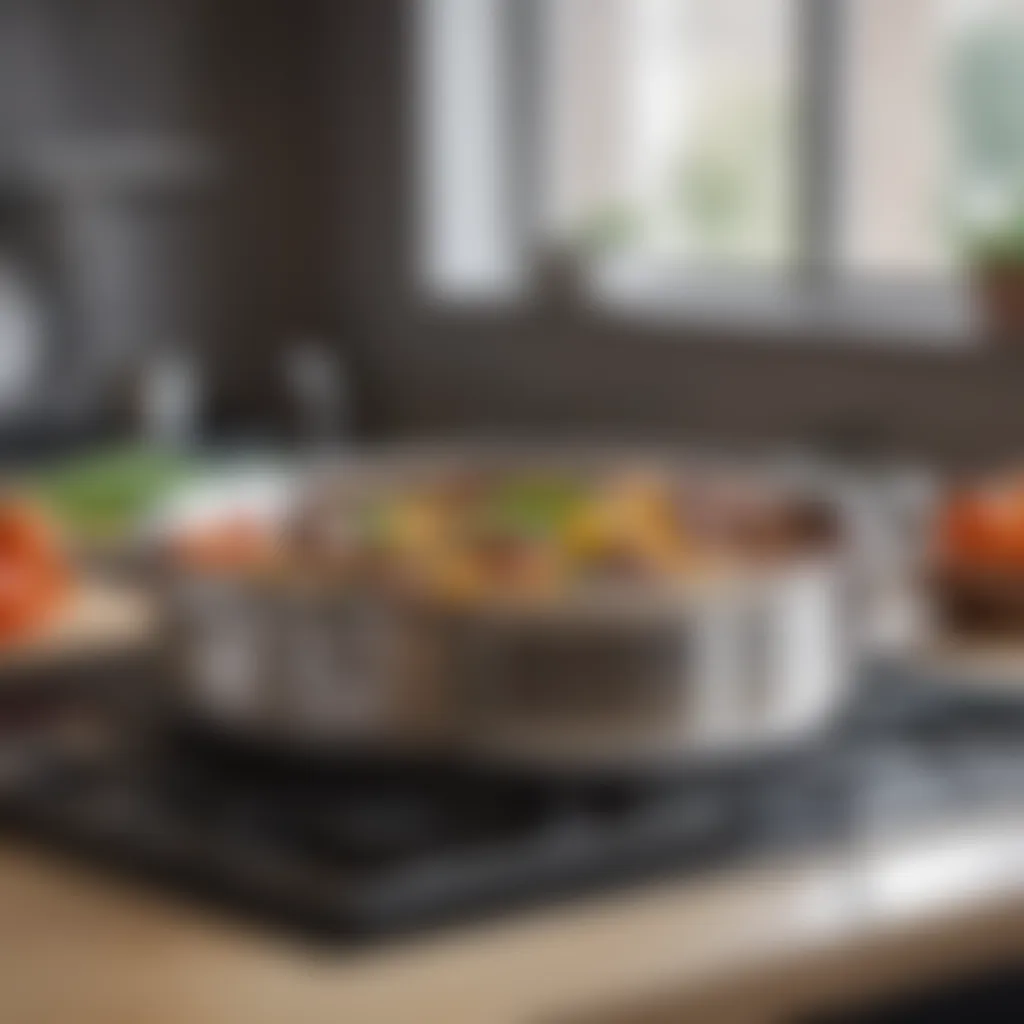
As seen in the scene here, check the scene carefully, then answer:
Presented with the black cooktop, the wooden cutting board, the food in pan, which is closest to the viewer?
the black cooktop

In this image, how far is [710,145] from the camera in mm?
3416

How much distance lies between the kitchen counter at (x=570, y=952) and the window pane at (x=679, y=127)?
7.36 feet

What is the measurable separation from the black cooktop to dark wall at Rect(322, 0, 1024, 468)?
1595 mm

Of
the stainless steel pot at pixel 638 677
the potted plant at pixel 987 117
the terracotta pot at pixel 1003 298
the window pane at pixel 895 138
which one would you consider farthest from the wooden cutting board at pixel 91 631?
the window pane at pixel 895 138

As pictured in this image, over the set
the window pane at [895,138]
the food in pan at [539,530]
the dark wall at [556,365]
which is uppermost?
the window pane at [895,138]

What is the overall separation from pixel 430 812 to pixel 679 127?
2424mm

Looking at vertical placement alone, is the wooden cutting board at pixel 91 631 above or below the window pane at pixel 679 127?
below

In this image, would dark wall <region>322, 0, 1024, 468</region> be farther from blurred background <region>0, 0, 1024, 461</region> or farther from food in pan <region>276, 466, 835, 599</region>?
food in pan <region>276, 466, 835, 599</region>

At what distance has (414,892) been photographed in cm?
101

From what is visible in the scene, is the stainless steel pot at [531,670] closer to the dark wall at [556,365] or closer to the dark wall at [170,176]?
the dark wall at [556,365]

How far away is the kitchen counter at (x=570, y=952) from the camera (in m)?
0.92

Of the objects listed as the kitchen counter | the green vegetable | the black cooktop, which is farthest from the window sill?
the kitchen counter

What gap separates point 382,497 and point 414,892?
50 cm

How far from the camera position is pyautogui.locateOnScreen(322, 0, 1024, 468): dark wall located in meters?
2.89
